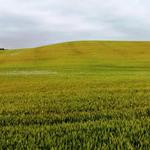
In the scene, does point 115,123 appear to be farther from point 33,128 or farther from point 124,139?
point 33,128

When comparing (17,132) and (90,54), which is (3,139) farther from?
(90,54)

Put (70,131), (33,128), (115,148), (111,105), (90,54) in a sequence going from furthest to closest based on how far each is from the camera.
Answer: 1. (90,54)
2. (111,105)
3. (33,128)
4. (70,131)
5. (115,148)

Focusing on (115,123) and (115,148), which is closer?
(115,148)

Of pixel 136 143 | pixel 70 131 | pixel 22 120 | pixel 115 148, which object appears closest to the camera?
pixel 115 148

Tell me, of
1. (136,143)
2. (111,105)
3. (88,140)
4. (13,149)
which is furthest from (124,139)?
(111,105)

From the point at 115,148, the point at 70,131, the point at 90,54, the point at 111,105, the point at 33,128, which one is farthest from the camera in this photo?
the point at 90,54

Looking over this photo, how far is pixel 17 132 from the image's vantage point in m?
8.30

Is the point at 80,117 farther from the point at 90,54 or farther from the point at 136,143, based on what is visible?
the point at 90,54

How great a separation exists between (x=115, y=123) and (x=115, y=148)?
2338mm

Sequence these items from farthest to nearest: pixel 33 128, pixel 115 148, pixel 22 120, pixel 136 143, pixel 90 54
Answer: pixel 90 54 → pixel 22 120 → pixel 33 128 → pixel 136 143 → pixel 115 148

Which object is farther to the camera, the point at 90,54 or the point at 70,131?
the point at 90,54

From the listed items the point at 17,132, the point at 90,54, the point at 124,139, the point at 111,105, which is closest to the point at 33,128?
the point at 17,132

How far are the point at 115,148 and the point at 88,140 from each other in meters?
0.78

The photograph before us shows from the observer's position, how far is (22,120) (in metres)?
10.0
